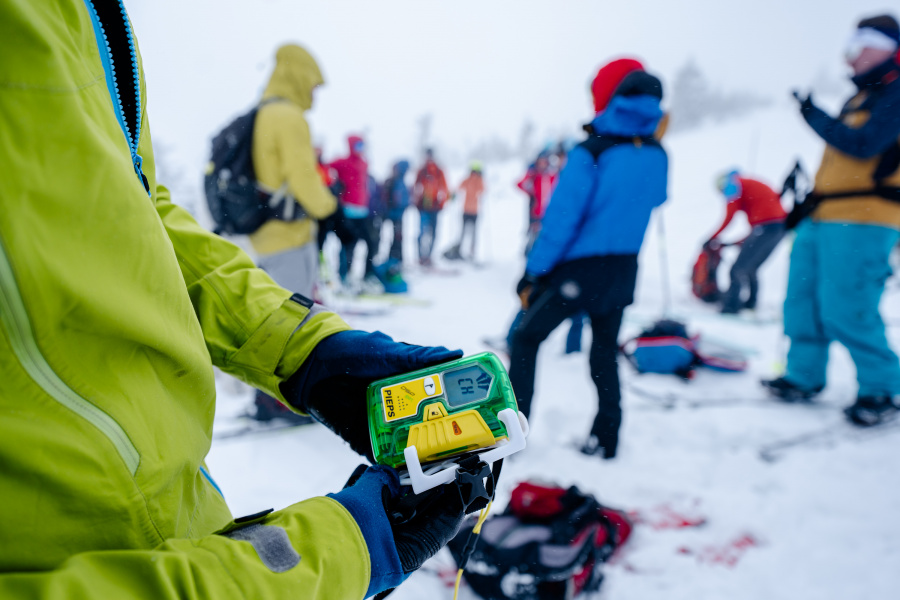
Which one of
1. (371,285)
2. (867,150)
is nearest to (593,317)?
(867,150)

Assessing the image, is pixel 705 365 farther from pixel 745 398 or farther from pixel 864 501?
pixel 864 501

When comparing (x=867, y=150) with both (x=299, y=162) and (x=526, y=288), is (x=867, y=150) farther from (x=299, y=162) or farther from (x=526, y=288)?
(x=299, y=162)

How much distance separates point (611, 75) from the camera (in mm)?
2311

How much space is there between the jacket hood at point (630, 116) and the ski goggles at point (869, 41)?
1.52m

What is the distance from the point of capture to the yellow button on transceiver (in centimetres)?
87

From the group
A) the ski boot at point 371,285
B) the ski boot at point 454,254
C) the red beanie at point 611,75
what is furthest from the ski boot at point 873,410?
the ski boot at point 454,254

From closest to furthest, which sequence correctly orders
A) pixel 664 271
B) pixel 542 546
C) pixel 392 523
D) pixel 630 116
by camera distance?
pixel 392 523 < pixel 542 546 < pixel 630 116 < pixel 664 271

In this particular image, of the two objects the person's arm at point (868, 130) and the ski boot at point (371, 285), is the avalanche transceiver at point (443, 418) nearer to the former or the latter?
the person's arm at point (868, 130)

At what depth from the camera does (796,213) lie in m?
3.17

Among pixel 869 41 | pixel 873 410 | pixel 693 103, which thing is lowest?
pixel 873 410

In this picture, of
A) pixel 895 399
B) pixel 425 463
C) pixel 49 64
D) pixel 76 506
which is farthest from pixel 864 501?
pixel 49 64

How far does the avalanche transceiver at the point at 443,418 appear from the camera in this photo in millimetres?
857

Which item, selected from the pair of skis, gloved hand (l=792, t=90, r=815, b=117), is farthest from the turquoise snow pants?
gloved hand (l=792, t=90, r=815, b=117)

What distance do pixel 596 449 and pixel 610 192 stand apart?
1.42 metres
